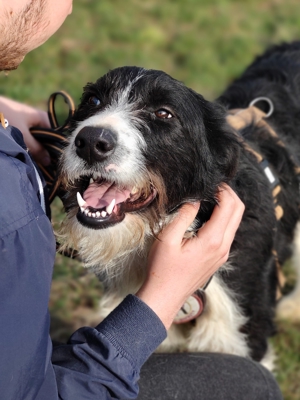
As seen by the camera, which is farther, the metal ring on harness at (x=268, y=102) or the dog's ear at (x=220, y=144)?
the metal ring on harness at (x=268, y=102)

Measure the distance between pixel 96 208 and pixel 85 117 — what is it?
39 centimetres

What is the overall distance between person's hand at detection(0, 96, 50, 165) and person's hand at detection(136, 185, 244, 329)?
774 millimetres

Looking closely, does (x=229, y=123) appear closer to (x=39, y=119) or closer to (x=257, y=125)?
(x=257, y=125)

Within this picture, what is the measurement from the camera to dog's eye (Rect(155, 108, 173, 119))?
1.99m

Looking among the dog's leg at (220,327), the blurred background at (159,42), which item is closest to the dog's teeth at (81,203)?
the dog's leg at (220,327)

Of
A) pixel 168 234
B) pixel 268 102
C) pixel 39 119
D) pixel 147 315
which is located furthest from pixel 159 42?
pixel 147 315

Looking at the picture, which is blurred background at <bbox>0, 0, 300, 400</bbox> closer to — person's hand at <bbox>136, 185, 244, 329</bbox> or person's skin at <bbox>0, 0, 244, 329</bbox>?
person's skin at <bbox>0, 0, 244, 329</bbox>

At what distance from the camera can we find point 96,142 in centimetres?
179

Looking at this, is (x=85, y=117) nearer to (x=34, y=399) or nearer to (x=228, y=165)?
(x=228, y=165)

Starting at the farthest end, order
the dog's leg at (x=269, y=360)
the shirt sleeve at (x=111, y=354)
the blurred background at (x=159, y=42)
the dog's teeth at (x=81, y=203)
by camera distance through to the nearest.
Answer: the blurred background at (x=159, y=42) → the dog's leg at (x=269, y=360) → the dog's teeth at (x=81, y=203) → the shirt sleeve at (x=111, y=354)

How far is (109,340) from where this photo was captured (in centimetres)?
168

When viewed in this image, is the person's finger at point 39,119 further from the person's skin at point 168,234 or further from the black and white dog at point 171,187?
the person's skin at point 168,234

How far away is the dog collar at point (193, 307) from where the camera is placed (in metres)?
2.29

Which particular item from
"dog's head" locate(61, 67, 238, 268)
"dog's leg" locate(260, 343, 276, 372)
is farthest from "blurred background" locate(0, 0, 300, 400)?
"dog's head" locate(61, 67, 238, 268)
